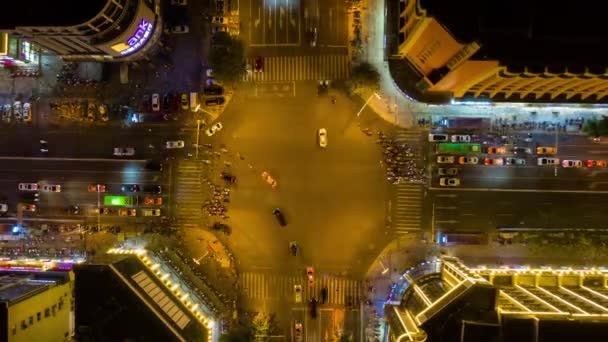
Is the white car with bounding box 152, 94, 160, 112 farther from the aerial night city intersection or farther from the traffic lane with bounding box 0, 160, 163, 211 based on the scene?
the traffic lane with bounding box 0, 160, 163, 211

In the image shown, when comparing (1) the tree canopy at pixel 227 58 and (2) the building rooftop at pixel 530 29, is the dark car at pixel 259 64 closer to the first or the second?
(1) the tree canopy at pixel 227 58

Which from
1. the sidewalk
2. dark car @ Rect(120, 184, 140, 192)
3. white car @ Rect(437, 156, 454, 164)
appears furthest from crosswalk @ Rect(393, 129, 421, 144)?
dark car @ Rect(120, 184, 140, 192)

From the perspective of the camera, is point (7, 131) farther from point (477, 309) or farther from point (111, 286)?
point (477, 309)

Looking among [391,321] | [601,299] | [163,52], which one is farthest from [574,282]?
[163,52]

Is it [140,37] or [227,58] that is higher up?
[140,37]

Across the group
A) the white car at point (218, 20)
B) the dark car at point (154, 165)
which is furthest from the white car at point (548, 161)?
the dark car at point (154, 165)

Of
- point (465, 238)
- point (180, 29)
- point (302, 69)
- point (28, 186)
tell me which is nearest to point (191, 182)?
point (180, 29)

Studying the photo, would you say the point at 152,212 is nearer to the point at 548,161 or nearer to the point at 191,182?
the point at 191,182
